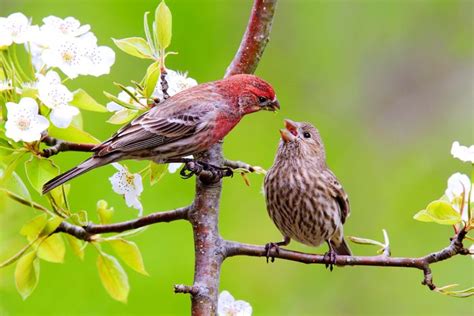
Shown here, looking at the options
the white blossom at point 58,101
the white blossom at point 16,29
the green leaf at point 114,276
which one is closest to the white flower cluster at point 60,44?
the white blossom at point 16,29

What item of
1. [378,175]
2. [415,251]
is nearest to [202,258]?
[415,251]

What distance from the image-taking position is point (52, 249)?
325cm

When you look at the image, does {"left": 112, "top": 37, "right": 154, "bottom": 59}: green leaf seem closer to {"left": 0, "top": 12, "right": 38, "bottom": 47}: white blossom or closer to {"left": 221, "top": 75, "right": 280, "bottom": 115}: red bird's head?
{"left": 0, "top": 12, "right": 38, "bottom": 47}: white blossom

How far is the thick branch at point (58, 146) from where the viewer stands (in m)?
2.92

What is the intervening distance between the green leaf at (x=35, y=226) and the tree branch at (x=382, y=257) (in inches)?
26.2

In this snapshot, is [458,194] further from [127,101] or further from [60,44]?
[60,44]

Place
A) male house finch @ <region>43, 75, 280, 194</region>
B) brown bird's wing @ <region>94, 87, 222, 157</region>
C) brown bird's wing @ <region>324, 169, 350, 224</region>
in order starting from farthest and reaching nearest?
brown bird's wing @ <region>324, 169, 350, 224</region> → brown bird's wing @ <region>94, 87, 222, 157</region> → male house finch @ <region>43, 75, 280, 194</region>

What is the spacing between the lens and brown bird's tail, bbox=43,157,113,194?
2.96 metres

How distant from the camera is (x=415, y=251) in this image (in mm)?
6484

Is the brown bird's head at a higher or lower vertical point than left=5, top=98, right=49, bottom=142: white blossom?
higher

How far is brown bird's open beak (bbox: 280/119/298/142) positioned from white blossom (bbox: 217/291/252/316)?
1.62 metres

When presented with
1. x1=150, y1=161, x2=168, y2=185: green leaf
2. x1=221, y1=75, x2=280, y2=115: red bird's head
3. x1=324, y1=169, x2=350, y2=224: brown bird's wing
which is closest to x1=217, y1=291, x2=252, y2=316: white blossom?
x1=150, y1=161, x2=168, y2=185: green leaf

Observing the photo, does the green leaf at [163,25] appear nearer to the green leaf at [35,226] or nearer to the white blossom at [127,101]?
the white blossom at [127,101]

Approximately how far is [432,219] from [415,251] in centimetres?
376
